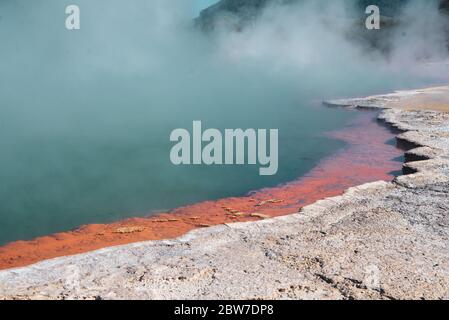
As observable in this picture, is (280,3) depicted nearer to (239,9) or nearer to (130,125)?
(239,9)

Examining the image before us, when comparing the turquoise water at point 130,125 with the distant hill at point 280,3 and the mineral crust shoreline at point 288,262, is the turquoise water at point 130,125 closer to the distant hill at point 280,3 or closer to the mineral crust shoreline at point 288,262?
the mineral crust shoreline at point 288,262

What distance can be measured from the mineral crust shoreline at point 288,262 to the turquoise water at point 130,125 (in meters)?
2.22

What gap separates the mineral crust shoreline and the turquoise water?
2220 millimetres

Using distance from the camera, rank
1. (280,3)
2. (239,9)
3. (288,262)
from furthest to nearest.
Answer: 1. (239,9)
2. (280,3)
3. (288,262)

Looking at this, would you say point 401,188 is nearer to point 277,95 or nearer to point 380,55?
point 277,95

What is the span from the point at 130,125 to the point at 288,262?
8.74 meters

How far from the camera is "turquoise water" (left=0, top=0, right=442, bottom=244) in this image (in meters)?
6.21

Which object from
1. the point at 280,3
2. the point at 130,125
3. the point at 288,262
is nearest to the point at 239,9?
the point at 280,3

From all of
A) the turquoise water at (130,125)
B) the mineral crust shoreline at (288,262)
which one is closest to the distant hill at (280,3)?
the turquoise water at (130,125)

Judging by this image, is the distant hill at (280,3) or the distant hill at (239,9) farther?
the distant hill at (239,9)

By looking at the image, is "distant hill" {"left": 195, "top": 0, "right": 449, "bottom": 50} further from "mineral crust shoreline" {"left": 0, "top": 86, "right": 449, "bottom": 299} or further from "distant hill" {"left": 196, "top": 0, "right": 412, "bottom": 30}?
"mineral crust shoreline" {"left": 0, "top": 86, "right": 449, "bottom": 299}

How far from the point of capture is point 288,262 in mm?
3123

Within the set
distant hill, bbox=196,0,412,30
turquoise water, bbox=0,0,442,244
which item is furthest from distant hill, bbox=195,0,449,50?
turquoise water, bbox=0,0,442,244

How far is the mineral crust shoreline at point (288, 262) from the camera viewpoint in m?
2.74
